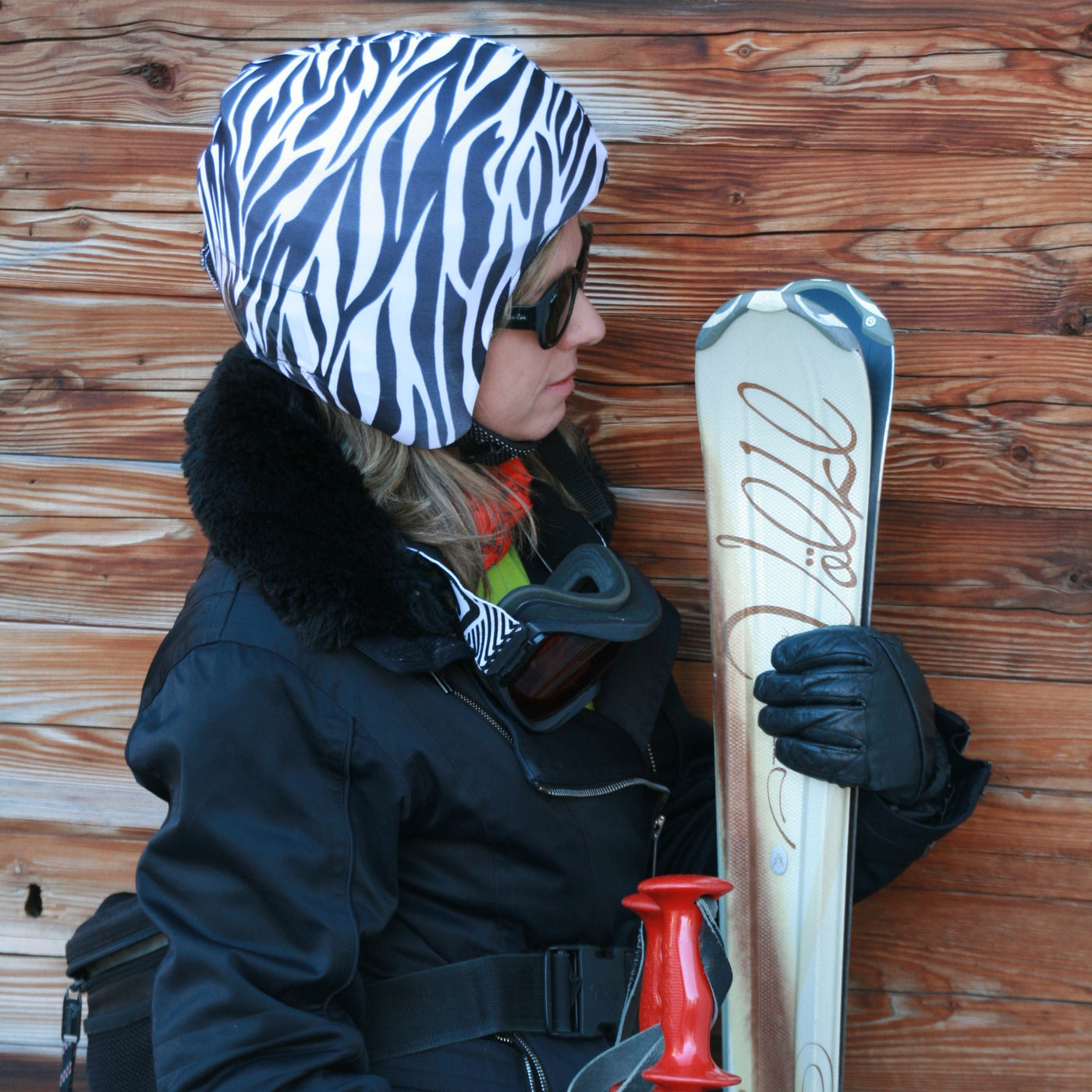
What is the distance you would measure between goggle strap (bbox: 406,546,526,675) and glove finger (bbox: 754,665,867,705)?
0.43 m

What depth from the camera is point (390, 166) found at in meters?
1.40

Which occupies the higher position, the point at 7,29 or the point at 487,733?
the point at 7,29

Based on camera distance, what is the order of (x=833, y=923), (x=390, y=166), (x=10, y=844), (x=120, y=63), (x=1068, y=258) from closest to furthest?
(x=390, y=166)
(x=833, y=923)
(x=1068, y=258)
(x=120, y=63)
(x=10, y=844)

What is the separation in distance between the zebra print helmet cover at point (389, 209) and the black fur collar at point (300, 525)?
0.09 metres

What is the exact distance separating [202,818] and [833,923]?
100 cm

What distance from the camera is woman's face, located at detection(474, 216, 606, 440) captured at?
5.10ft

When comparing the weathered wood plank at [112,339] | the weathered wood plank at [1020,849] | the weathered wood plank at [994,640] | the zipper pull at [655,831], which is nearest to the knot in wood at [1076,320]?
the weathered wood plank at [994,640]

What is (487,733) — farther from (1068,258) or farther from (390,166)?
(1068,258)

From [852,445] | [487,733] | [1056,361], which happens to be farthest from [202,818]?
[1056,361]

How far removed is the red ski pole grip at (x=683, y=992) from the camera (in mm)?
1243

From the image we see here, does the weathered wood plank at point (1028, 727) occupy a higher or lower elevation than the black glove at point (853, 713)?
lower

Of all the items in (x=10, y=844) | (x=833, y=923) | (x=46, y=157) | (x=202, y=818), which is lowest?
(x=10, y=844)

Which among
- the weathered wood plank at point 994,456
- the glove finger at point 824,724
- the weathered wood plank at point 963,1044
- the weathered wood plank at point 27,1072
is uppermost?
the weathered wood plank at point 994,456

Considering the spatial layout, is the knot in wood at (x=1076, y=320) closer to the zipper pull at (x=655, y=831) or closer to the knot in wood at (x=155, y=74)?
the zipper pull at (x=655, y=831)
